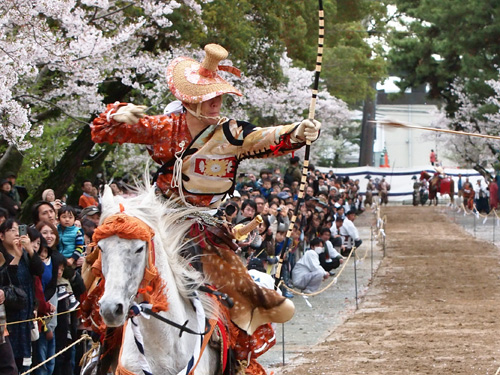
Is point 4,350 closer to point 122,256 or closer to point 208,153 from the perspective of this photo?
point 208,153

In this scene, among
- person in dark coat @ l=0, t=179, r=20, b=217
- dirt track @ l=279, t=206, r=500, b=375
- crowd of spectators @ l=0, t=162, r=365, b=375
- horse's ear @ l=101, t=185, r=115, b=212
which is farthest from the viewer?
person in dark coat @ l=0, t=179, r=20, b=217

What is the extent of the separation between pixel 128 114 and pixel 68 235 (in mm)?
3841

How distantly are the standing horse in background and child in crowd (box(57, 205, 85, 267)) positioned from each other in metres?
35.0

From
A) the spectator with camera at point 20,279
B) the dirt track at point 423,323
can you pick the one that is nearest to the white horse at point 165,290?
the spectator with camera at point 20,279

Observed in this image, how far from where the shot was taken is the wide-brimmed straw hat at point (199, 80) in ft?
21.1

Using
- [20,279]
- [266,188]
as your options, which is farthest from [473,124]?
[20,279]

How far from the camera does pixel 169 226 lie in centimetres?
585

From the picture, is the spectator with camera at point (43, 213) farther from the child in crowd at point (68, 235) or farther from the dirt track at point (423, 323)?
the dirt track at point (423, 323)

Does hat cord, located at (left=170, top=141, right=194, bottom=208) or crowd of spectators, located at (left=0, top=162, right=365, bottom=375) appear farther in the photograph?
crowd of spectators, located at (left=0, top=162, right=365, bottom=375)

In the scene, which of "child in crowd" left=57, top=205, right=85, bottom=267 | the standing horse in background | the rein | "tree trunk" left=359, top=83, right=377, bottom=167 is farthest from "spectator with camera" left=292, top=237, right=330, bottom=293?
"tree trunk" left=359, top=83, right=377, bottom=167

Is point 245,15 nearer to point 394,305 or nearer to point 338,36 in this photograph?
point 394,305

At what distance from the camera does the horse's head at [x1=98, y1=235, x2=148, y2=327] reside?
473 centimetres

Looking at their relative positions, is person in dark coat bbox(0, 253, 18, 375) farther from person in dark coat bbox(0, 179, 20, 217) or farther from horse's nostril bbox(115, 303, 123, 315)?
person in dark coat bbox(0, 179, 20, 217)

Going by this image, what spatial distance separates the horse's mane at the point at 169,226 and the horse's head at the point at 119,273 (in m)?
0.33
